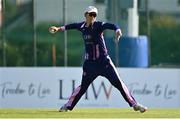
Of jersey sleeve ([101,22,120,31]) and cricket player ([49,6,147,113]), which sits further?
cricket player ([49,6,147,113])

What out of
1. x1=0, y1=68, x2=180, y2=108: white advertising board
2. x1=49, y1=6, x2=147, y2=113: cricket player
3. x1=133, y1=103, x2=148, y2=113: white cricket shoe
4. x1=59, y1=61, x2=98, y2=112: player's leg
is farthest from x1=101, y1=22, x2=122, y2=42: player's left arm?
x1=0, y1=68, x2=180, y2=108: white advertising board

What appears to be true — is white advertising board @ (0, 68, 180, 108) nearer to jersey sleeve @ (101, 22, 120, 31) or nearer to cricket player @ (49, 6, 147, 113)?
cricket player @ (49, 6, 147, 113)

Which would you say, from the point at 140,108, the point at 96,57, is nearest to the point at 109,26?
the point at 96,57

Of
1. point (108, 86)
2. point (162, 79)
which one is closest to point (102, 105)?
point (108, 86)

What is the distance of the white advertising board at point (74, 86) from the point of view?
18.3 metres

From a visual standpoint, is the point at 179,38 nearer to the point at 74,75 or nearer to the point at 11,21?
the point at 11,21

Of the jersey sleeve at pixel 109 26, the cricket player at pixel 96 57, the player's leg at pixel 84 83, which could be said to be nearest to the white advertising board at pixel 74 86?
the player's leg at pixel 84 83

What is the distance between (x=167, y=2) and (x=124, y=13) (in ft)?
15.9

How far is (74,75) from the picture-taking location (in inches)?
731

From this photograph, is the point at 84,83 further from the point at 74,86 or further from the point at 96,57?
the point at 74,86

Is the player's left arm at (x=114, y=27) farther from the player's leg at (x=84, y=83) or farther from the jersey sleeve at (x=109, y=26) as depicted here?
the player's leg at (x=84, y=83)

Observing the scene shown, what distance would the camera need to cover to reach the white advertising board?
59.9 feet

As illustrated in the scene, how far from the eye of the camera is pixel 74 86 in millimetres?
18406

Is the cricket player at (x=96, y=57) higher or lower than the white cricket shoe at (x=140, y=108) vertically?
higher
